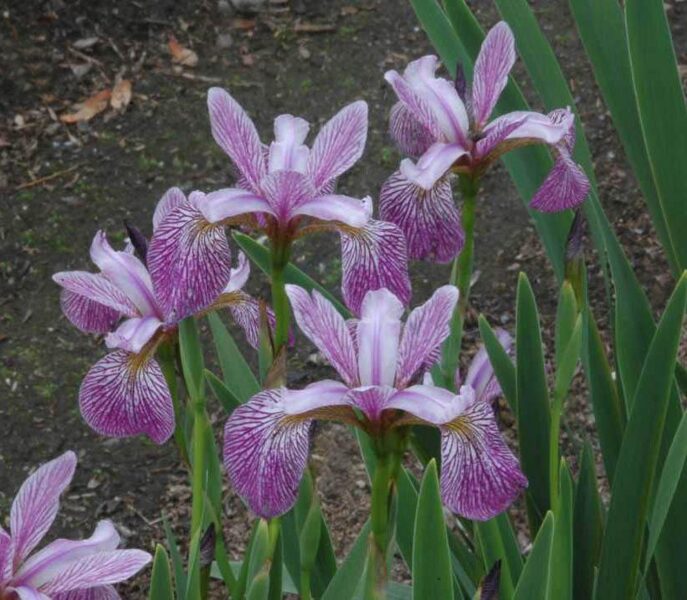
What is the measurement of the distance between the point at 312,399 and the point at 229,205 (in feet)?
Answer: 0.63

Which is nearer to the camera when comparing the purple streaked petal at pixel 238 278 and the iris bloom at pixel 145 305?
the iris bloom at pixel 145 305

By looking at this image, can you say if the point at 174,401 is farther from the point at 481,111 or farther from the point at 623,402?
the point at 623,402

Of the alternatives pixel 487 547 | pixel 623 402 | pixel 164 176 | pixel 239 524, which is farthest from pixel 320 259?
pixel 487 547

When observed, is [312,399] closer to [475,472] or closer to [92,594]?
[475,472]

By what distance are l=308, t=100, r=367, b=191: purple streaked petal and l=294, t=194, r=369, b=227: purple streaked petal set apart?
6cm

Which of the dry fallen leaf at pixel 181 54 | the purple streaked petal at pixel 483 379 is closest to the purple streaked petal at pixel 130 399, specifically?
the purple streaked petal at pixel 483 379

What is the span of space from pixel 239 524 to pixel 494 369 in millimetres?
1040

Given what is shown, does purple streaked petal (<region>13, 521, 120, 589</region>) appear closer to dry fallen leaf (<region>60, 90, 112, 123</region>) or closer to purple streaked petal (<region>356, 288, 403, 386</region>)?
purple streaked petal (<region>356, 288, 403, 386</region>)

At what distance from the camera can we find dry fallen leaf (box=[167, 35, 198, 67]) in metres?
3.34

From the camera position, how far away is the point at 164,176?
3.02 meters

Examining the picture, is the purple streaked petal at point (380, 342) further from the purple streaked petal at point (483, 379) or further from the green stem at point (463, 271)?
the purple streaked petal at point (483, 379)

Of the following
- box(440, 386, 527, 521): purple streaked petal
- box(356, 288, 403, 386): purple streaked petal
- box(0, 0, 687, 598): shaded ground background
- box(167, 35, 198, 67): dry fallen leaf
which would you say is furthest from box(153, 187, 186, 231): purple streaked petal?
box(167, 35, 198, 67): dry fallen leaf

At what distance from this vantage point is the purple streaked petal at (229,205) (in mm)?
1031

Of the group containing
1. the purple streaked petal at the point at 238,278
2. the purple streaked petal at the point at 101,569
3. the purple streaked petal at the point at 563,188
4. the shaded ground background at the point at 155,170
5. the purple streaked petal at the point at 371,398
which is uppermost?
the purple streaked petal at the point at 238,278
